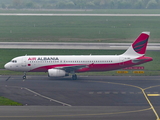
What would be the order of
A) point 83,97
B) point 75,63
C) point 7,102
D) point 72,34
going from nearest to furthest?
point 7,102
point 83,97
point 75,63
point 72,34

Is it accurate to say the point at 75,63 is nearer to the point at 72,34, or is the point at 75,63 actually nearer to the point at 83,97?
the point at 83,97

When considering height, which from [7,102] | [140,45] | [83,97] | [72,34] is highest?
[72,34]

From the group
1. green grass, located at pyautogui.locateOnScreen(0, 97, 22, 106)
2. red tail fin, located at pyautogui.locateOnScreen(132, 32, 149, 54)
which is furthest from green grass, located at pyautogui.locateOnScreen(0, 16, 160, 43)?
green grass, located at pyautogui.locateOnScreen(0, 97, 22, 106)

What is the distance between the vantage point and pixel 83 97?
41.6m

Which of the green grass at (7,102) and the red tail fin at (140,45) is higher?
the red tail fin at (140,45)

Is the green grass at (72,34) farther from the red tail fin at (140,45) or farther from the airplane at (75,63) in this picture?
the airplane at (75,63)

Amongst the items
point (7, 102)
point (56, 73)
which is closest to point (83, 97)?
point (7, 102)

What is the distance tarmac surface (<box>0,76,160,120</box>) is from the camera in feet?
111

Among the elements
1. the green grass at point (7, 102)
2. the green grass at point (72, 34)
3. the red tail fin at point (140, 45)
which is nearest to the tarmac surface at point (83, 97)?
the green grass at point (7, 102)

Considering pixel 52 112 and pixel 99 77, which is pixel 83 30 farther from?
pixel 52 112

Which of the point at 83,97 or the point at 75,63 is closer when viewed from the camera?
the point at 83,97

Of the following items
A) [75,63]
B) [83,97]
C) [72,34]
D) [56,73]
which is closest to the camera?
[83,97]

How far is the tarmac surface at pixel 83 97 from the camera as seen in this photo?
33969mm

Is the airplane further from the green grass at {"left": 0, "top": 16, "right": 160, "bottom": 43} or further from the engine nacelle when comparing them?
the green grass at {"left": 0, "top": 16, "right": 160, "bottom": 43}
